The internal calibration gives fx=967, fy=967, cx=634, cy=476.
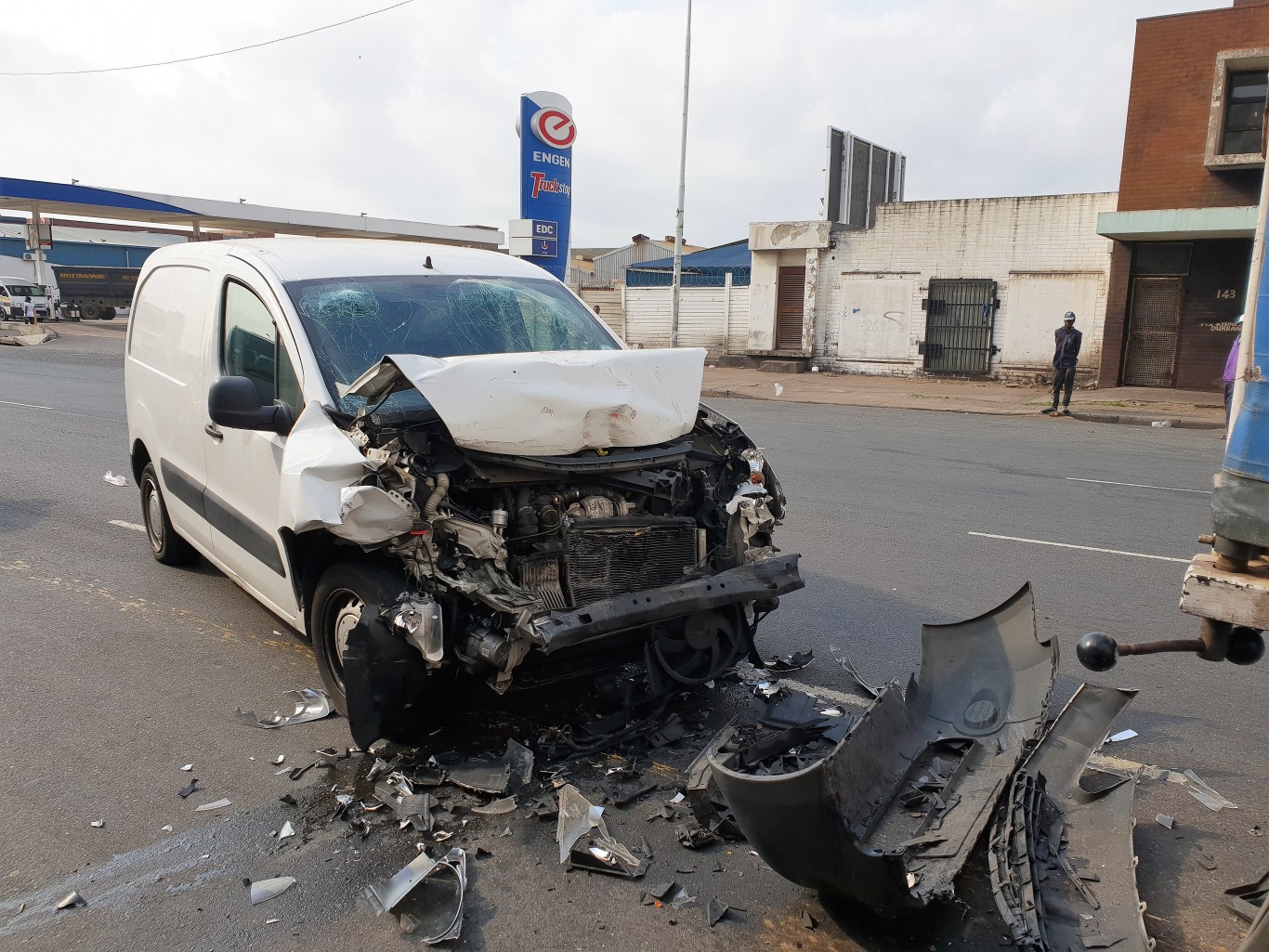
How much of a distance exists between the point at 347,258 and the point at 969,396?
17858 mm

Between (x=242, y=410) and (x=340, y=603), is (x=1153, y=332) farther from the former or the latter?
(x=242, y=410)

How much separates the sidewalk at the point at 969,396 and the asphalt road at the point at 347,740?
8136 mm

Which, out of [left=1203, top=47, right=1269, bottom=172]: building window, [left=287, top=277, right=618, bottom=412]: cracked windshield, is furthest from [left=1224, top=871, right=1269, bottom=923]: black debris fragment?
[left=1203, top=47, right=1269, bottom=172]: building window

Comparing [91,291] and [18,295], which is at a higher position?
[91,291]

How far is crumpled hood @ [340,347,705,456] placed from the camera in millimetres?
3926

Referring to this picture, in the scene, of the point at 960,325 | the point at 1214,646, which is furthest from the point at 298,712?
the point at 960,325

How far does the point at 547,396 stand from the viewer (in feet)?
13.4

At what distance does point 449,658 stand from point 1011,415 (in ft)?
52.6

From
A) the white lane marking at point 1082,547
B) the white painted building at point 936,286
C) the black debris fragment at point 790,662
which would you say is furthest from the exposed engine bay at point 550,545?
the white painted building at point 936,286

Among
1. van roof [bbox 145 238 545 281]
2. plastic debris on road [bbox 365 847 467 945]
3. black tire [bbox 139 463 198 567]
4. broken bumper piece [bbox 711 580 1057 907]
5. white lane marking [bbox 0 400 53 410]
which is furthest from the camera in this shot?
white lane marking [bbox 0 400 53 410]

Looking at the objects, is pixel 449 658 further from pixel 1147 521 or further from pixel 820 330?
pixel 820 330

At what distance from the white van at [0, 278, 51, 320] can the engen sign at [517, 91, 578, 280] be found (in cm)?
3039

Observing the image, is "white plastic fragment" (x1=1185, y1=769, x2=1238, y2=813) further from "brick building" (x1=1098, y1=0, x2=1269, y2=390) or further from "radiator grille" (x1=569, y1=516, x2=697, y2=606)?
"brick building" (x1=1098, y1=0, x2=1269, y2=390)

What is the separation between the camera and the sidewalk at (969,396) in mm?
17250
